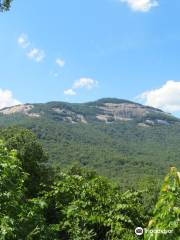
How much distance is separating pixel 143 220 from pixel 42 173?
55.0 feet

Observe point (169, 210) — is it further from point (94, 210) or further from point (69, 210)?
point (94, 210)

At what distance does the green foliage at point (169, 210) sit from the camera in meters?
3.45

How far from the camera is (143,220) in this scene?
8852 mm

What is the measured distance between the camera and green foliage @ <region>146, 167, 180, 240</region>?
3451 mm

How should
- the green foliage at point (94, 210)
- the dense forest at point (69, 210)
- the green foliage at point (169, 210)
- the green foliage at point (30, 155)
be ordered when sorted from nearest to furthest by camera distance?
the green foliage at point (169, 210)
the dense forest at point (69, 210)
the green foliage at point (94, 210)
the green foliage at point (30, 155)

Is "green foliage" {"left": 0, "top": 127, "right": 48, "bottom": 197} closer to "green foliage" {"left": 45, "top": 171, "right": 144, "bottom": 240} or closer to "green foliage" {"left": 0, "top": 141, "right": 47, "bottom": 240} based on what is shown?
"green foliage" {"left": 45, "top": 171, "right": 144, "bottom": 240}

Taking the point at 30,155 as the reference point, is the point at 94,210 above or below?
below

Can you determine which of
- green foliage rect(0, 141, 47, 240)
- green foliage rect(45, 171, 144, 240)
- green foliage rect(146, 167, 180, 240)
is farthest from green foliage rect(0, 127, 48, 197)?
green foliage rect(146, 167, 180, 240)

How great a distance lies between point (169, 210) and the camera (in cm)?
358

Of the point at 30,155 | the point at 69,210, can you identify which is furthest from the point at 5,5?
the point at 30,155

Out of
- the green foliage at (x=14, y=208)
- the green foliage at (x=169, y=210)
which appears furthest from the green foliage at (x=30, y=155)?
the green foliage at (x=169, y=210)

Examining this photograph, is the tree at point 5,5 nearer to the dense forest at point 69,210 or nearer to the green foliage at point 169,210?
the dense forest at point 69,210

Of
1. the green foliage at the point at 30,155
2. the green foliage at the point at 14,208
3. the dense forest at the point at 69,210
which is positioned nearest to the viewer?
the green foliage at the point at 14,208

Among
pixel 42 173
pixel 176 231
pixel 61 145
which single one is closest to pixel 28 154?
pixel 42 173
